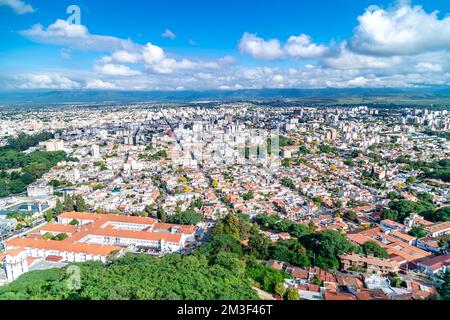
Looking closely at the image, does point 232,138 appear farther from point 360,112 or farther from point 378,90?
point 378,90

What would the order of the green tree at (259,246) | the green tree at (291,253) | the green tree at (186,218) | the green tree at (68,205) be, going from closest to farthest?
the green tree at (291,253) → the green tree at (259,246) → the green tree at (186,218) → the green tree at (68,205)

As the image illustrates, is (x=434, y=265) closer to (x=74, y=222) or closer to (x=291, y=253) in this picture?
(x=291, y=253)

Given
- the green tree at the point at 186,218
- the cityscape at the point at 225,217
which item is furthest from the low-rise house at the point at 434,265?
the green tree at the point at 186,218

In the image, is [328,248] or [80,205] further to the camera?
[80,205]

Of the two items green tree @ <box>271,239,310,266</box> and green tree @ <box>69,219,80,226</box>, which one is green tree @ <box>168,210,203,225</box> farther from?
green tree @ <box>271,239,310,266</box>

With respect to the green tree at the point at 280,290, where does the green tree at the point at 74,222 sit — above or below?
below

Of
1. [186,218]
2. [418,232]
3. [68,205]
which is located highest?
[68,205]

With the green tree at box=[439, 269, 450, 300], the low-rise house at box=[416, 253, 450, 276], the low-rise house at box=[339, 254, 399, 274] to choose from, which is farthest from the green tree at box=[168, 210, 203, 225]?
the green tree at box=[439, 269, 450, 300]

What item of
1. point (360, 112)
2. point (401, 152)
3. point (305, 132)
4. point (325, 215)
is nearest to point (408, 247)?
point (325, 215)

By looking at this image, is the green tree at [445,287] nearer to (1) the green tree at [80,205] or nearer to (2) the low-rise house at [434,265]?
(2) the low-rise house at [434,265]

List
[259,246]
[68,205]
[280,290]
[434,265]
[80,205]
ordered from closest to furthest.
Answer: [280,290]
[434,265]
[259,246]
[68,205]
[80,205]

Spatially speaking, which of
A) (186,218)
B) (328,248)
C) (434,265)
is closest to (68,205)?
(186,218)
